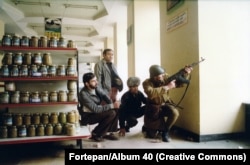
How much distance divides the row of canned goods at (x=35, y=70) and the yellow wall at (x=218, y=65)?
183 cm

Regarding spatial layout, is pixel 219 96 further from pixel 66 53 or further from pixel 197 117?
pixel 66 53

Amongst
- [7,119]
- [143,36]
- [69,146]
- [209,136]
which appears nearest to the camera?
[7,119]

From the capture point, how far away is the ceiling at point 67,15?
20.2ft

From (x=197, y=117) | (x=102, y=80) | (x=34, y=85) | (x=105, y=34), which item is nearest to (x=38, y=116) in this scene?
(x=34, y=85)

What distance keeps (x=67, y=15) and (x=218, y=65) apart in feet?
18.1

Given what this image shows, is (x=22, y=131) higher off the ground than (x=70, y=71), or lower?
lower

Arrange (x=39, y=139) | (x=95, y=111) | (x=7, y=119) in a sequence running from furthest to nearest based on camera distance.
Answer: (x=95, y=111), (x=7, y=119), (x=39, y=139)

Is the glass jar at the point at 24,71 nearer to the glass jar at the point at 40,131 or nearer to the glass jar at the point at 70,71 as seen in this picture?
the glass jar at the point at 70,71

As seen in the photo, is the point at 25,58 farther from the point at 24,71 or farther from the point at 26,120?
the point at 26,120

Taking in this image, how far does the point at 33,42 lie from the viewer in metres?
2.71

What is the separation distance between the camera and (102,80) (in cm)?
384

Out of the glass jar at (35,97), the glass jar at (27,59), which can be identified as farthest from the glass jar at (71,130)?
the glass jar at (27,59)

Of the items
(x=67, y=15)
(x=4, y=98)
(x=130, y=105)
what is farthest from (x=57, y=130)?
(x=67, y=15)

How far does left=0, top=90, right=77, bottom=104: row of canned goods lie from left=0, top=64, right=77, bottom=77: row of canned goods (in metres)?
0.22
